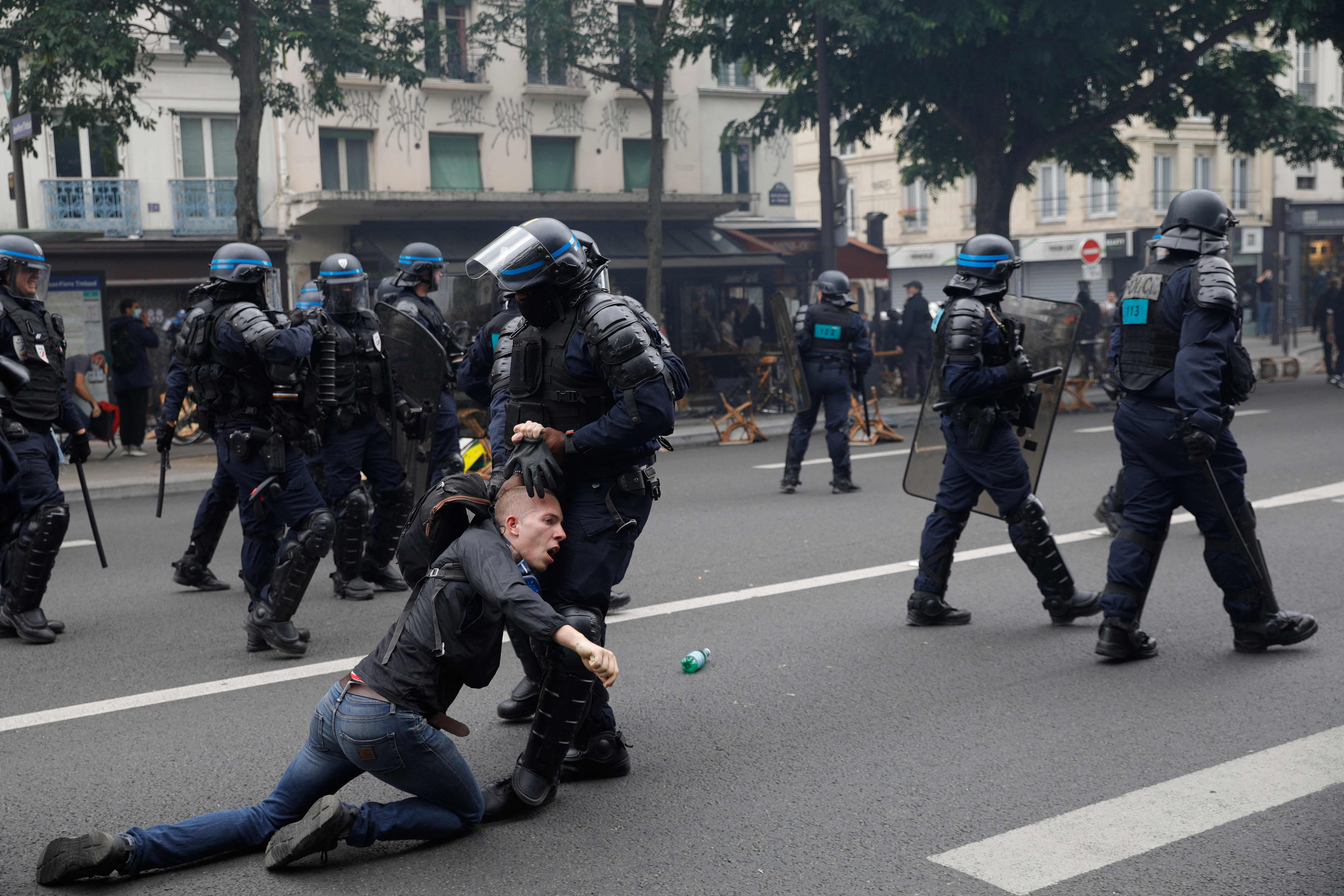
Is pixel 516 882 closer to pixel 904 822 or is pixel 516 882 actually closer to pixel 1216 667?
pixel 904 822

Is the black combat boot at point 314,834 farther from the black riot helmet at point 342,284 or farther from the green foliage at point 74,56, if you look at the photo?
the green foliage at point 74,56

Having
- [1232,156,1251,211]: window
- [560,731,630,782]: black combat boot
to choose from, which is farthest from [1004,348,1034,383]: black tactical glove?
[1232,156,1251,211]: window

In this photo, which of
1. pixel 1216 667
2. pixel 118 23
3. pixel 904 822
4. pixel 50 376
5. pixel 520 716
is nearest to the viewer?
pixel 904 822

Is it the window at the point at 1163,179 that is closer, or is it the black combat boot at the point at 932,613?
the black combat boot at the point at 932,613

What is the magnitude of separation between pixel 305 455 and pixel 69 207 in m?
18.1

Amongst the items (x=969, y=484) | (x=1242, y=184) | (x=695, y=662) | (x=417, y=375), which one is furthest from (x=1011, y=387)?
(x=1242, y=184)

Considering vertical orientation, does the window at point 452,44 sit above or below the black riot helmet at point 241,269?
above

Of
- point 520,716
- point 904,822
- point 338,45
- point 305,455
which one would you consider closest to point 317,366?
point 305,455

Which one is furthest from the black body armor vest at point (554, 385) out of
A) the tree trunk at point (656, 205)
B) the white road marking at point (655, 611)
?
the tree trunk at point (656, 205)

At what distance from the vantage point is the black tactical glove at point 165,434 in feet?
24.0

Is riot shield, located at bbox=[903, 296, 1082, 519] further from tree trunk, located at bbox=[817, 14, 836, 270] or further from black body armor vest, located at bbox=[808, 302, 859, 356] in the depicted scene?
tree trunk, located at bbox=[817, 14, 836, 270]

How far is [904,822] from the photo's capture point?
12.3 feet

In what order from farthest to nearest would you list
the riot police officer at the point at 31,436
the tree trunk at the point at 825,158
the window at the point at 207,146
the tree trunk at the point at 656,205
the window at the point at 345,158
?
the window at the point at 345,158 → the window at the point at 207,146 → the tree trunk at the point at 656,205 → the tree trunk at the point at 825,158 → the riot police officer at the point at 31,436

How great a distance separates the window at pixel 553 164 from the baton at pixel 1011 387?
66.2 feet
